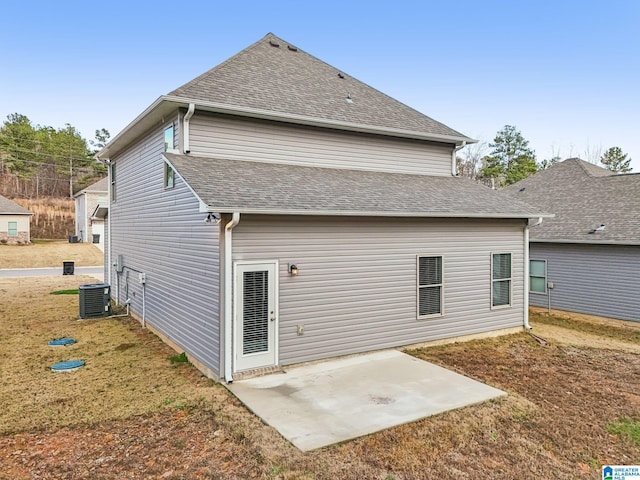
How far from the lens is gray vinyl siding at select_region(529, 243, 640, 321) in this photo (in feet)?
37.4

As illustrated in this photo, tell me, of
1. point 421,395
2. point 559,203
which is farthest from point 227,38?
Result: point 421,395

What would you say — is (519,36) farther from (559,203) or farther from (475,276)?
(475,276)

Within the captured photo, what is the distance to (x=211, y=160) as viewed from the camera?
7953 millimetres

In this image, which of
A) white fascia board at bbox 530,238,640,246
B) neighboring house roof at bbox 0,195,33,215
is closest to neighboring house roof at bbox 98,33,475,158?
white fascia board at bbox 530,238,640,246

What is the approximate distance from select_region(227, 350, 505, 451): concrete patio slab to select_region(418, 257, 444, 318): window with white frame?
1458mm

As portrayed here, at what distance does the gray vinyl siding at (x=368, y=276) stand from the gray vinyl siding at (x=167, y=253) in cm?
102

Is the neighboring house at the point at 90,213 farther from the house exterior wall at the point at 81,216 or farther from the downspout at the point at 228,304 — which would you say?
the downspout at the point at 228,304

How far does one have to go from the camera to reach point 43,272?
2202 cm

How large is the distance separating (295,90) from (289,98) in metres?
0.67

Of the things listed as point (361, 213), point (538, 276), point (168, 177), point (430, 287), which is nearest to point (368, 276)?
point (361, 213)

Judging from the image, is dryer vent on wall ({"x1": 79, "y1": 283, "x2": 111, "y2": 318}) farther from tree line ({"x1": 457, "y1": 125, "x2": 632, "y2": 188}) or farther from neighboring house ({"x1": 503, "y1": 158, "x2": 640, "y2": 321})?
tree line ({"x1": 457, "y1": 125, "x2": 632, "y2": 188})

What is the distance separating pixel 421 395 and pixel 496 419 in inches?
41.4

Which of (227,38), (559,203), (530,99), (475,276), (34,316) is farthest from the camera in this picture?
(530,99)

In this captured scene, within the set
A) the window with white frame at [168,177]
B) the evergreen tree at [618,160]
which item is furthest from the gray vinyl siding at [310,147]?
the evergreen tree at [618,160]
